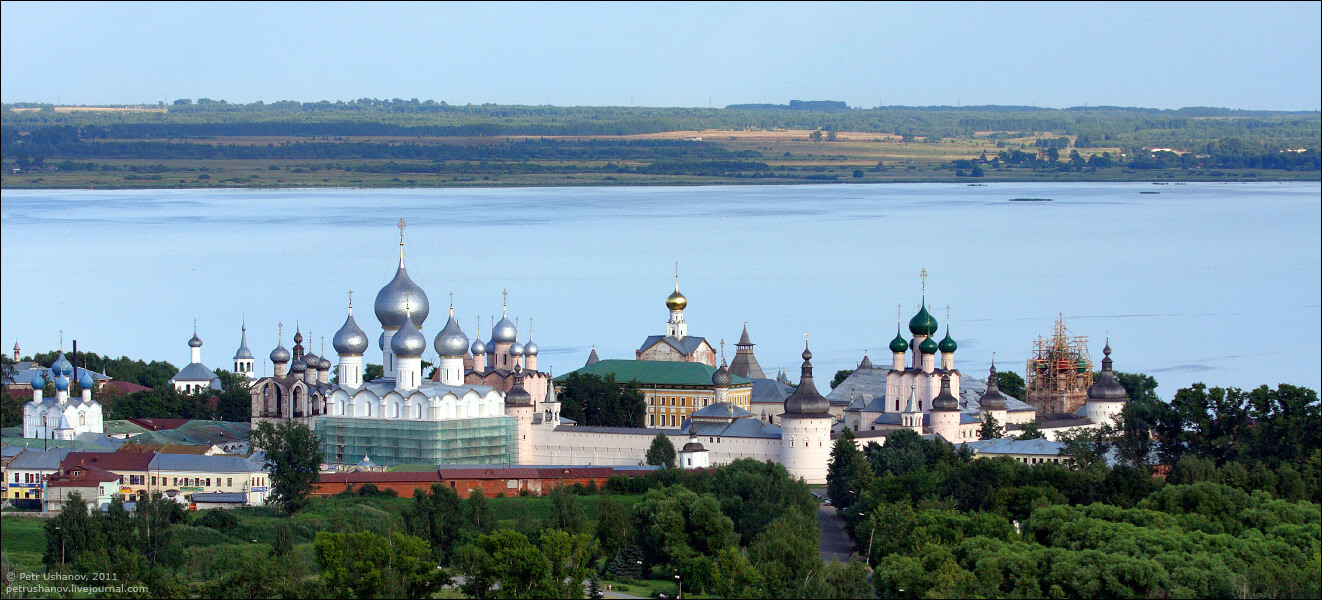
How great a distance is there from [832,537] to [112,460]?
782 cm

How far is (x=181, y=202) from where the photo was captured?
74.9 m

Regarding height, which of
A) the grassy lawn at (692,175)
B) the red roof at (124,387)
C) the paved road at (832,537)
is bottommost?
the paved road at (832,537)

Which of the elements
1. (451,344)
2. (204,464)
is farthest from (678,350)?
(204,464)

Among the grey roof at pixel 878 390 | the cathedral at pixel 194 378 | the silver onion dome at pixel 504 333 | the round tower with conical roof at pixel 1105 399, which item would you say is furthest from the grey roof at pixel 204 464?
Result: the round tower with conical roof at pixel 1105 399

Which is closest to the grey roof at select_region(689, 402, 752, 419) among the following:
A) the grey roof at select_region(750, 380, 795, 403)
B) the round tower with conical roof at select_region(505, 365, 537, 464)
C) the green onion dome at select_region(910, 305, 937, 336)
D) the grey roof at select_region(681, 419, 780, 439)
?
the grey roof at select_region(681, 419, 780, 439)

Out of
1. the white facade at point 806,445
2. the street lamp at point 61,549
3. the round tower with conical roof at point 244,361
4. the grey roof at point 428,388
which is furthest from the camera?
the round tower with conical roof at point 244,361

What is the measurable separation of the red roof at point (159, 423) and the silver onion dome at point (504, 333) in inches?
175

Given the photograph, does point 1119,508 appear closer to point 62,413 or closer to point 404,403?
point 404,403

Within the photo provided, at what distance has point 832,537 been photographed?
2055 centimetres

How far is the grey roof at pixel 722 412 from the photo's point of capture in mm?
26453

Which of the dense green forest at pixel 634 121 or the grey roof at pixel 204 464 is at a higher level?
the dense green forest at pixel 634 121

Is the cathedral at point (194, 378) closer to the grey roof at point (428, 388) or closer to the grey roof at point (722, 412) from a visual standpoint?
the grey roof at point (428, 388)

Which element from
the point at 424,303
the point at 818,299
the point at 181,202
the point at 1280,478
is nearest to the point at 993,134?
the point at 181,202

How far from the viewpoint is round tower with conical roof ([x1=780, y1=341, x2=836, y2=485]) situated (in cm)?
2464
